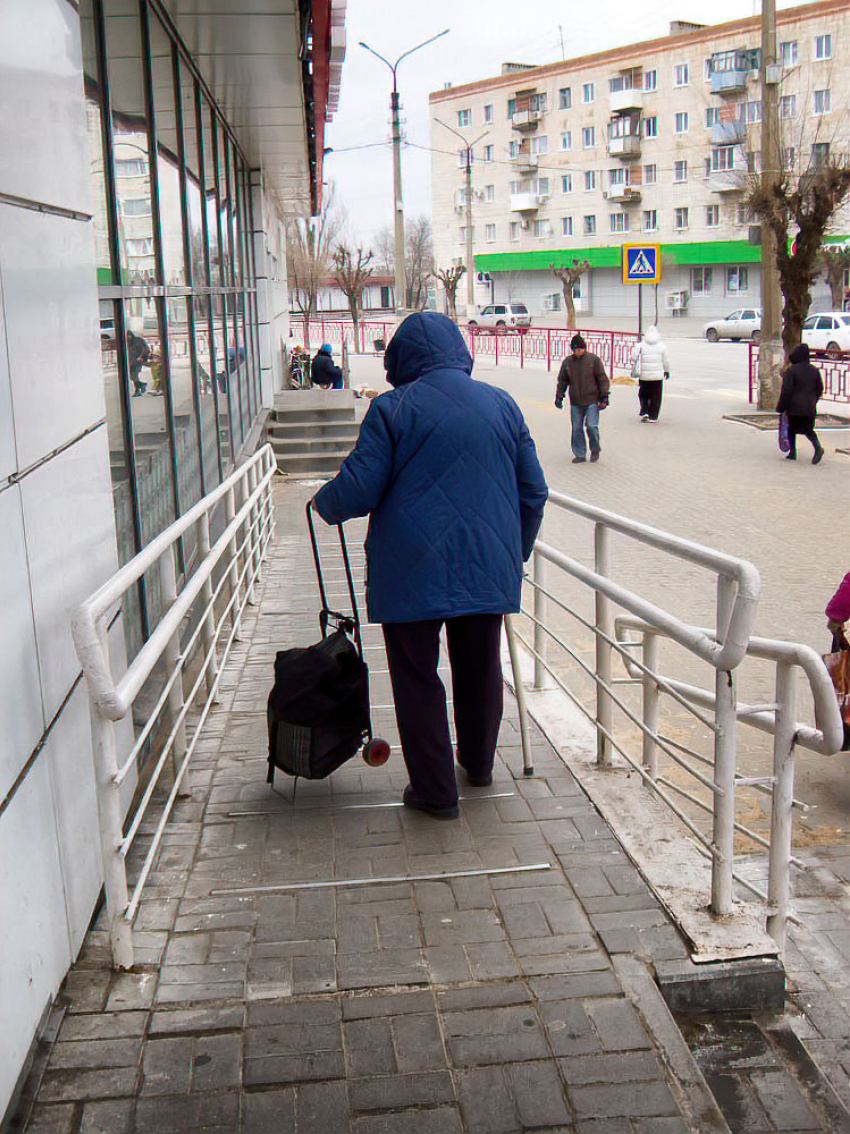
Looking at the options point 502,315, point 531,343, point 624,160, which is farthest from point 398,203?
point 624,160

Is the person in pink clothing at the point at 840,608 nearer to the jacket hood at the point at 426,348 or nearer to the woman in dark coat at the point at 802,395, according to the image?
the jacket hood at the point at 426,348

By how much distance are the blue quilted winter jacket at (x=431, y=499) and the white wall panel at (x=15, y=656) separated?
125cm

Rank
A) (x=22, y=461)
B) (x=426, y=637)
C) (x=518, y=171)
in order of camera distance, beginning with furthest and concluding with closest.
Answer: (x=518, y=171), (x=426, y=637), (x=22, y=461)

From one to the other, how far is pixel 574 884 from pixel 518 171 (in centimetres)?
7194

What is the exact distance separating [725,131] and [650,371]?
4352cm

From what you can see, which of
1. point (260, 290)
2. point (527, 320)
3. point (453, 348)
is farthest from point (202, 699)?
point (527, 320)

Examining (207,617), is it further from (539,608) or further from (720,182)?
(720,182)

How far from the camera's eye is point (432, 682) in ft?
12.2

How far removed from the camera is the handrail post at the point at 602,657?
4.14 m

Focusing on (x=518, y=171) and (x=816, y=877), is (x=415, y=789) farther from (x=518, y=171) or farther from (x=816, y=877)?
(x=518, y=171)

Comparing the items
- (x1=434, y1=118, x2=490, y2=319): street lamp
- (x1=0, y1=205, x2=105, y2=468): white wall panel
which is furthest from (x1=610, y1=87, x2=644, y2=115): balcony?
(x1=0, y1=205, x2=105, y2=468): white wall panel

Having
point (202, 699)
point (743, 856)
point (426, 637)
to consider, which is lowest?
point (743, 856)

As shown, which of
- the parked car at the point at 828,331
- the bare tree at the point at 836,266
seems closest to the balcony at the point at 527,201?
the bare tree at the point at 836,266

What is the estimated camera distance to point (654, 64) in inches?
2447
